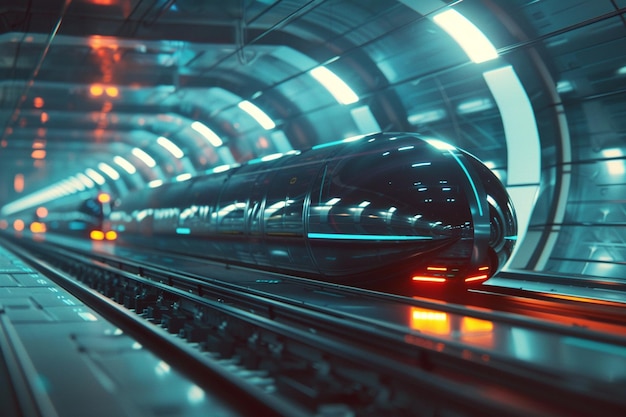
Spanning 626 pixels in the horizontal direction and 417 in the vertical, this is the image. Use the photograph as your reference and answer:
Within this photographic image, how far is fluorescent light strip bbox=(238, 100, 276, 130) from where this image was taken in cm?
2539

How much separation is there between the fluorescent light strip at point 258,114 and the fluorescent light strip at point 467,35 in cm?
1144

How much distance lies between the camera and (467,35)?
14.7m

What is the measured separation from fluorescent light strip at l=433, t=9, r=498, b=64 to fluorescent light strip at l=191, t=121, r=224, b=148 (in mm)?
17247

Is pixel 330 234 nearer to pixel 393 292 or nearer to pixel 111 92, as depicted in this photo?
pixel 393 292

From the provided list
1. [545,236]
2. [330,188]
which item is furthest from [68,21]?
[545,236]

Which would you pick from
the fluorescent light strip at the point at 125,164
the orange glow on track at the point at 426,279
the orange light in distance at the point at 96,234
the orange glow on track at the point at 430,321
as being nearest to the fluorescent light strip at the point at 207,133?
the orange light in distance at the point at 96,234

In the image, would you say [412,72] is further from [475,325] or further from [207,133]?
[207,133]

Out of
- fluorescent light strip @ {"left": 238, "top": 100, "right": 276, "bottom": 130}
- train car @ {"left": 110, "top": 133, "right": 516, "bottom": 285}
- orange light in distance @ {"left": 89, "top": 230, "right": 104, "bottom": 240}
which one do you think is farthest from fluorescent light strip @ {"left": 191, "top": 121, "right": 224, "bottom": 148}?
train car @ {"left": 110, "top": 133, "right": 516, "bottom": 285}

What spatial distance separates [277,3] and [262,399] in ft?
38.9

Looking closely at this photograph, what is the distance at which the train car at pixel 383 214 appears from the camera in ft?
30.1

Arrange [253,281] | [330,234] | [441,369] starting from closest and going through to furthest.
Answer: [441,369] → [330,234] → [253,281]

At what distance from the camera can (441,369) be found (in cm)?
596

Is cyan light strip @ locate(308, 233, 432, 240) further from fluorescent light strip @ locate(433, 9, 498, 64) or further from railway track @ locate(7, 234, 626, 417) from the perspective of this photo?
fluorescent light strip @ locate(433, 9, 498, 64)

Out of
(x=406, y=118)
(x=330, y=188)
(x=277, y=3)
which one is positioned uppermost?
(x=277, y=3)
